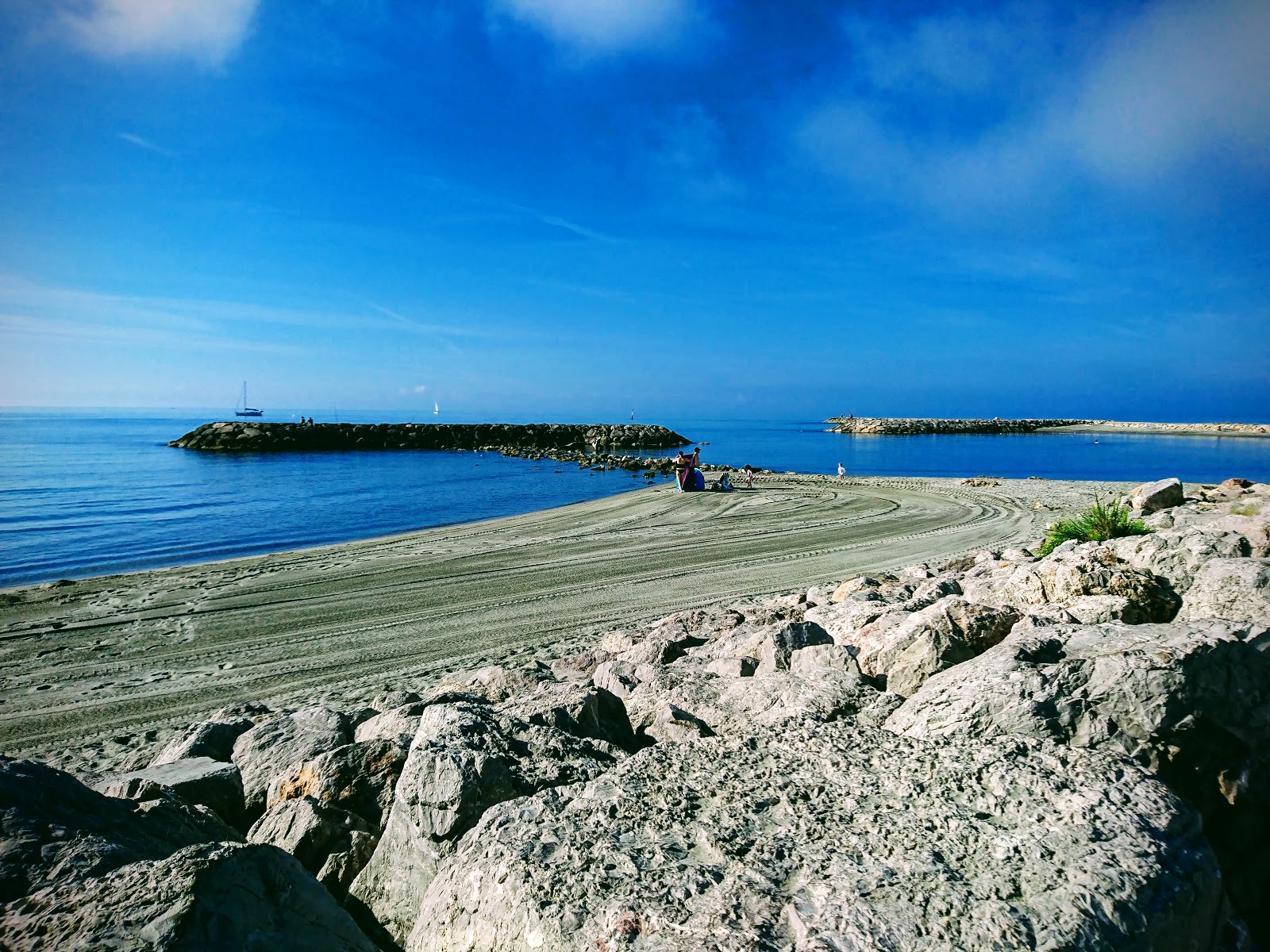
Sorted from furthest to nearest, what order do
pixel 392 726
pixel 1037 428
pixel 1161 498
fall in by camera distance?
pixel 1037 428 < pixel 1161 498 < pixel 392 726

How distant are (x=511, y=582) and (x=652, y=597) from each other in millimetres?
3163

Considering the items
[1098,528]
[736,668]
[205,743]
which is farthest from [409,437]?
[736,668]

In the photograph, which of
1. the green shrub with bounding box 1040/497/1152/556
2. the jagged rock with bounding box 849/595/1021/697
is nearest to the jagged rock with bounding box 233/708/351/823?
the jagged rock with bounding box 849/595/1021/697

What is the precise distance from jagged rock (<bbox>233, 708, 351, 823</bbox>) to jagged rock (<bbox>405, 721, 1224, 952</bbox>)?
2278 millimetres

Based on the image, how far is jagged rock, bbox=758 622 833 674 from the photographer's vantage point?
16.5 ft

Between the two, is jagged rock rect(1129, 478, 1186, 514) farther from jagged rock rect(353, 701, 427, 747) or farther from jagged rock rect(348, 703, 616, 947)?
jagged rock rect(353, 701, 427, 747)

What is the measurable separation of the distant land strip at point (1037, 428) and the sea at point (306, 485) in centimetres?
2124

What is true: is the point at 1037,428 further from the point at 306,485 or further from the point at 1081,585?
the point at 1081,585

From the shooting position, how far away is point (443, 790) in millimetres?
3047

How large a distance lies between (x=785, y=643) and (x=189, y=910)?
4.10 metres

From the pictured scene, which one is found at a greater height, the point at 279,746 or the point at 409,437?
the point at 409,437

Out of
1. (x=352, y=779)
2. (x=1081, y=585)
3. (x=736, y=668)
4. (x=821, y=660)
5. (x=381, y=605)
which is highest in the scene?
(x=1081, y=585)

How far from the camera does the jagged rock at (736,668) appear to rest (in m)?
5.11

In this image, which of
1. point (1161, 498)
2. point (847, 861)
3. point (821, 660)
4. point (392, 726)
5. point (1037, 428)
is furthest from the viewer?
point (1037, 428)
